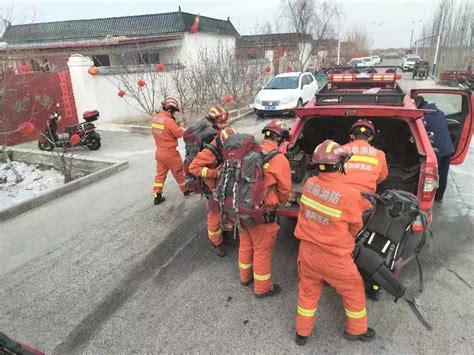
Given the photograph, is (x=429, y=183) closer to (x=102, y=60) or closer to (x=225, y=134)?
(x=225, y=134)

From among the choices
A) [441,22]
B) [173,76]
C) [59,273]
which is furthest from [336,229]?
[441,22]

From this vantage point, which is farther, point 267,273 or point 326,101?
point 326,101

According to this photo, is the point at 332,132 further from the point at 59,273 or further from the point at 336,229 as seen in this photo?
the point at 59,273

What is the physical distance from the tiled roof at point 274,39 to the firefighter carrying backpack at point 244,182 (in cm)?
2459

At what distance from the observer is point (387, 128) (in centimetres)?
530

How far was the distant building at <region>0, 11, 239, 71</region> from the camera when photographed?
60.9 feet

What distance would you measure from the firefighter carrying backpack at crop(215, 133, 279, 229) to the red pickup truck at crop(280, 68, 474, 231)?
911 millimetres

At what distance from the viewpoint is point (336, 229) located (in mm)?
2555

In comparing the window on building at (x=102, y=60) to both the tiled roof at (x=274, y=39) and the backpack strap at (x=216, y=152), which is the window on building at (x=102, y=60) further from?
the backpack strap at (x=216, y=152)

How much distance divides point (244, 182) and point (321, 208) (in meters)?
0.75

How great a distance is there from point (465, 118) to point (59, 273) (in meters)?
5.65

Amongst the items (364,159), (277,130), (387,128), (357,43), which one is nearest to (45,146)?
(277,130)

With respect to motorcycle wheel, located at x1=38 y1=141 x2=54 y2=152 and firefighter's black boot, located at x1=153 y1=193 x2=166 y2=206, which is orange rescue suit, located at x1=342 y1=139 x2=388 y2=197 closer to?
firefighter's black boot, located at x1=153 y1=193 x2=166 y2=206

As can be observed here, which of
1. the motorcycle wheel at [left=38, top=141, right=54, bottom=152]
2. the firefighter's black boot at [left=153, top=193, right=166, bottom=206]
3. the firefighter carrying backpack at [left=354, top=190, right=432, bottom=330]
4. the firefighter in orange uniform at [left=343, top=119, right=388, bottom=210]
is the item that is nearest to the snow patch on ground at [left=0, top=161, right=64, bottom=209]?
the motorcycle wheel at [left=38, top=141, right=54, bottom=152]
